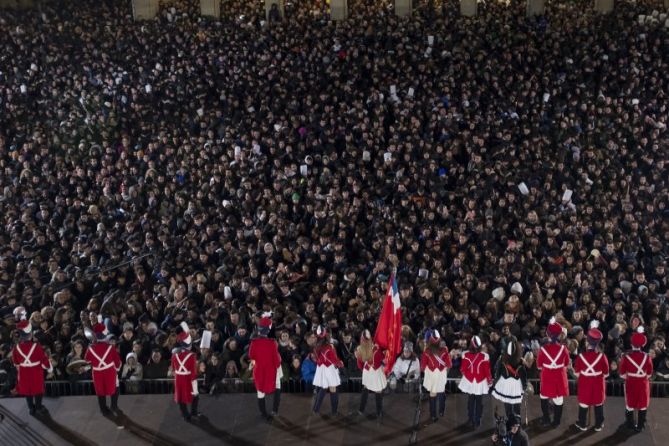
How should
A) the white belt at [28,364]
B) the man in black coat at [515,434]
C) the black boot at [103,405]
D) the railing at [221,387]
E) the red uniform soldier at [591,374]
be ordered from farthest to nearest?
1. the railing at [221,387]
2. the black boot at [103,405]
3. the white belt at [28,364]
4. the red uniform soldier at [591,374]
5. the man in black coat at [515,434]

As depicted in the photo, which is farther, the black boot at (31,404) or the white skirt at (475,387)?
the black boot at (31,404)

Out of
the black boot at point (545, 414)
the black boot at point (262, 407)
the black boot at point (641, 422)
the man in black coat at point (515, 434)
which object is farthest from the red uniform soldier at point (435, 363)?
the black boot at point (641, 422)

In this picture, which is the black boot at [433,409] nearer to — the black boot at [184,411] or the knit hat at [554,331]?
the knit hat at [554,331]

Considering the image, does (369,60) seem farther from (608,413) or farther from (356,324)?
(608,413)

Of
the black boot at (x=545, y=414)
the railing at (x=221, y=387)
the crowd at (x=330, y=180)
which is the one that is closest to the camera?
the black boot at (x=545, y=414)

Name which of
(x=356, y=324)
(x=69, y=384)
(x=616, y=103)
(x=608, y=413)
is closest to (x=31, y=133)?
(x=69, y=384)

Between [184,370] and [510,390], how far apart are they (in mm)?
5133

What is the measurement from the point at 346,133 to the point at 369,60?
201 inches

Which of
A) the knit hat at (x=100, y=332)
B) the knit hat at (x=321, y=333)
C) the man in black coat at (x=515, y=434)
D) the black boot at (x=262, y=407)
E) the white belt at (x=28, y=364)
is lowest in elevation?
the black boot at (x=262, y=407)

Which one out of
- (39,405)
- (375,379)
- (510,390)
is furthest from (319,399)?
(39,405)

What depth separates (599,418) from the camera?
1460 centimetres

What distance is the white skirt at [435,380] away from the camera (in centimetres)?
Answer: 1454

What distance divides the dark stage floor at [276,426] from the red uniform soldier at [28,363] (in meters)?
0.58

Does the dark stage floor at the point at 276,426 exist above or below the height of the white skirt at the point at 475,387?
below
